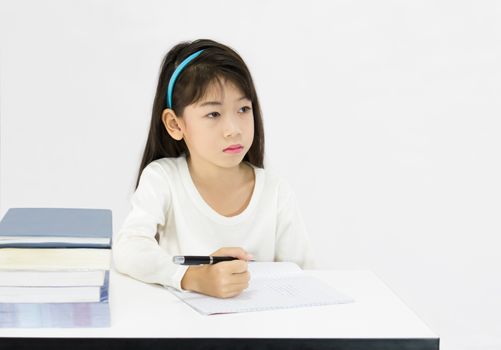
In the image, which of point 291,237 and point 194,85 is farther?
point 291,237

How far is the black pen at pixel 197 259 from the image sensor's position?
1.91 m

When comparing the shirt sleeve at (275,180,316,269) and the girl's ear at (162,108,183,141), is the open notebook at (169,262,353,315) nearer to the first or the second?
the shirt sleeve at (275,180,316,269)

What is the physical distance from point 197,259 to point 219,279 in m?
0.07

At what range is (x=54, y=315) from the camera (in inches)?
66.3

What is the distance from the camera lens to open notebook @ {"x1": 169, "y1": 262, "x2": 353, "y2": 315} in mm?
1841

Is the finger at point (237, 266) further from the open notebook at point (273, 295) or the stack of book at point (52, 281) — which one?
the stack of book at point (52, 281)

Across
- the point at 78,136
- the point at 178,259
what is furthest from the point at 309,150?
the point at 178,259

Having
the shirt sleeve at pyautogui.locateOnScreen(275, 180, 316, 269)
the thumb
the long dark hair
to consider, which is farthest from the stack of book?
the shirt sleeve at pyautogui.locateOnScreen(275, 180, 316, 269)

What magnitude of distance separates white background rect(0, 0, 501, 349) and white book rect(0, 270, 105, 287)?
245 centimetres

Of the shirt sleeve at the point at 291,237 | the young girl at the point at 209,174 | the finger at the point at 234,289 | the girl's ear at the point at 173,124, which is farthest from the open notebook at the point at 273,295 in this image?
the girl's ear at the point at 173,124

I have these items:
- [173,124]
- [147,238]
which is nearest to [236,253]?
[147,238]

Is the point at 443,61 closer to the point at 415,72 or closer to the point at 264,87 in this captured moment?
the point at 415,72

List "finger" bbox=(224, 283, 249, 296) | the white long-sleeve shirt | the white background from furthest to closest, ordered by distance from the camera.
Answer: the white background
the white long-sleeve shirt
"finger" bbox=(224, 283, 249, 296)

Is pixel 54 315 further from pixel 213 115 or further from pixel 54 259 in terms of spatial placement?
pixel 213 115
